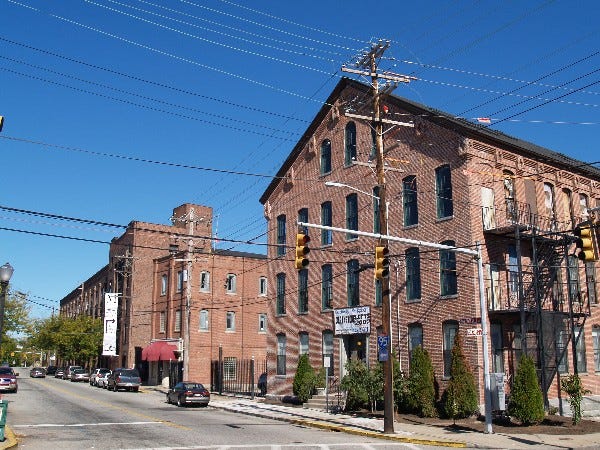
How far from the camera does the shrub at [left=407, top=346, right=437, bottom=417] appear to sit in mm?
26891

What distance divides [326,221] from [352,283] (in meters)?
4.34

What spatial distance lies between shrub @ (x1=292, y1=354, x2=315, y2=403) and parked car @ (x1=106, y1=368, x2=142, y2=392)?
19.9 metres

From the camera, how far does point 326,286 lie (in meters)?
35.6

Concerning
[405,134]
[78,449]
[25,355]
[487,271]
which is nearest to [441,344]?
[487,271]

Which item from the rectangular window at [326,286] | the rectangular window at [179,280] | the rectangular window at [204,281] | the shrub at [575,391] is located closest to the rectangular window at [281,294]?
the rectangular window at [326,286]

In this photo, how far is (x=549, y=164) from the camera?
3262 cm

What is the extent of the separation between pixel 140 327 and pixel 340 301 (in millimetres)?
34229

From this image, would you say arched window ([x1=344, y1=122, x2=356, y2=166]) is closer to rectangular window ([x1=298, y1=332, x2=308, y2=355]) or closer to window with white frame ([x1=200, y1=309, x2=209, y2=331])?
rectangular window ([x1=298, y1=332, x2=308, y2=355])

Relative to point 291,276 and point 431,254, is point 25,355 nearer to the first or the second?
point 291,276

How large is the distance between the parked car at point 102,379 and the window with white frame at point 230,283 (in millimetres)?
12180

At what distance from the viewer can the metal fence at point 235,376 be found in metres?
45.7

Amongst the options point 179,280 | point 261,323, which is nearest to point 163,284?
point 179,280

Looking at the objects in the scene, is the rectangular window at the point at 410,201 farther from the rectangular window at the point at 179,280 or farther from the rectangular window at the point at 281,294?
the rectangular window at the point at 179,280

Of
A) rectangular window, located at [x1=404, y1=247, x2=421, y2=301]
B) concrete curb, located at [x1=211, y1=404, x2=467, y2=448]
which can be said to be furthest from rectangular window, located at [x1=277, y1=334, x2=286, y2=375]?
rectangular window, located at [x1=404, y1=247, x2=421, y2=301]
